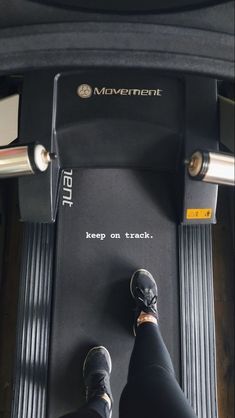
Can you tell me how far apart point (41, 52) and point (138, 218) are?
23.9 inches

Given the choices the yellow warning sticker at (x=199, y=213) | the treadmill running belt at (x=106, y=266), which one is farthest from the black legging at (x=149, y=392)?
the yellow warning sticker at (x=199, y=213)

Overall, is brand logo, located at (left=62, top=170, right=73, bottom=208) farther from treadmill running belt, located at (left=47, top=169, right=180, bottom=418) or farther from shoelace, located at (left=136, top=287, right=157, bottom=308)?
shoelace, located at (left=136, top=287, right=157, bottom=308)

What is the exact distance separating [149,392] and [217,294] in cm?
81

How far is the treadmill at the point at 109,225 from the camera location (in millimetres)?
1161

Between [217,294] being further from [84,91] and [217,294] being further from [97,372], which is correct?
[84,91]

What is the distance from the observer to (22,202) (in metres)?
1.24

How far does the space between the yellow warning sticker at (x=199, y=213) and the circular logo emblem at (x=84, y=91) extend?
0.46 metres

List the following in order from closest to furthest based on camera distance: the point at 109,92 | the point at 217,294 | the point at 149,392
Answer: the point at 149,392 → the point at 109,92 → the point at 217,294

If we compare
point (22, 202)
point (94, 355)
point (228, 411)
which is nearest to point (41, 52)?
point (22, 202)

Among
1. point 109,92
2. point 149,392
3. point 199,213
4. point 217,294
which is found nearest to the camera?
point 149,392

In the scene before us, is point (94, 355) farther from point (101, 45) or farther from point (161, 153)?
point (101, 45)

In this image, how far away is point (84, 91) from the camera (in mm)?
1154

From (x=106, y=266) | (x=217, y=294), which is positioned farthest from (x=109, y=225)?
(x=217, y=294)

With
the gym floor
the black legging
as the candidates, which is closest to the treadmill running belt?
the black legging
